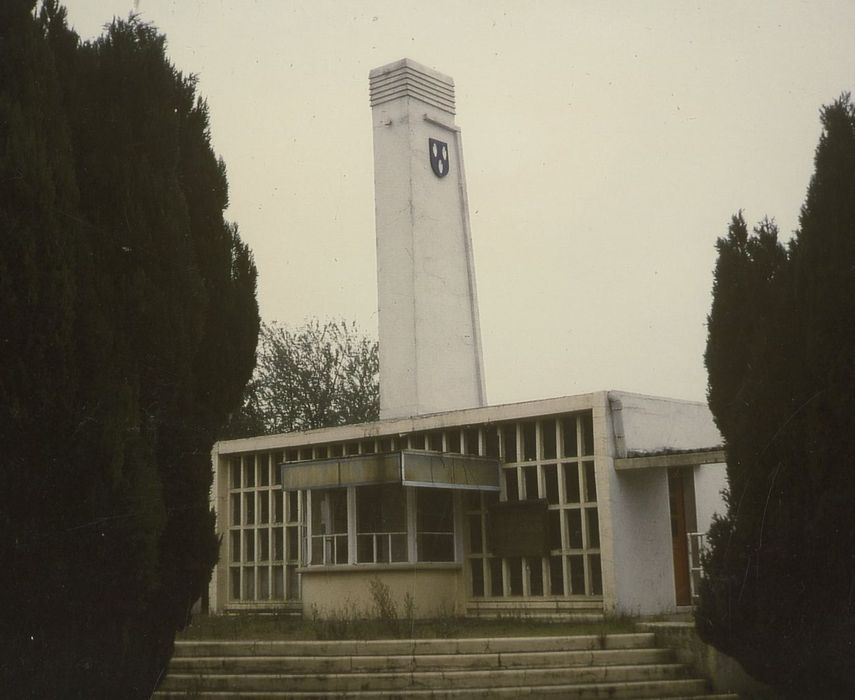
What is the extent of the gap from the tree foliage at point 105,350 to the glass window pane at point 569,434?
25.3 feet

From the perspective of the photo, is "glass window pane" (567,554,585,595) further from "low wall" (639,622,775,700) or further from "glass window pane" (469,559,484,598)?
"low wall" (639,622,775,700)

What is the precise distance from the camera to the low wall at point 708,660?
10203 mm

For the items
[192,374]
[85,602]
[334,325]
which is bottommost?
[85,602]

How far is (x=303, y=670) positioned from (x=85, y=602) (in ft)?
13.3

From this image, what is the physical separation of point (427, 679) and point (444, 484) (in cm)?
527

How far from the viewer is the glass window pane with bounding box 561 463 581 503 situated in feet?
50.6

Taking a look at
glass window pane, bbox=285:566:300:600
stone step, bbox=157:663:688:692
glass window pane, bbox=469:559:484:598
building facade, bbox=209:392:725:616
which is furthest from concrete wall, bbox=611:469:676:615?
glass window pane, bbox=285:566:300:600

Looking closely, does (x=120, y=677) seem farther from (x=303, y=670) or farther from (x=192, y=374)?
(x=303, y=670)

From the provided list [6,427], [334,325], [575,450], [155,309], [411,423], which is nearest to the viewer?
[6,427]

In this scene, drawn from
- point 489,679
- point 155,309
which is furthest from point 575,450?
point 155,309

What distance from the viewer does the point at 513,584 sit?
16.0 m

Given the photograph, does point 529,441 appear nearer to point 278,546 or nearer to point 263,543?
point 278,546

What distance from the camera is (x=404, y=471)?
1502cm

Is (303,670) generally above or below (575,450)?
below
